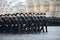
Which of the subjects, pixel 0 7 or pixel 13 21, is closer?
pixel 13 21

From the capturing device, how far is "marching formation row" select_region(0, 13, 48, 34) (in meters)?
12.1

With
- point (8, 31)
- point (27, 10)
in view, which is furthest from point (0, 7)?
point (8, 31)

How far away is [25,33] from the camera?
12.4 m

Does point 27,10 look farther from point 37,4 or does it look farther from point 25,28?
point 25,28

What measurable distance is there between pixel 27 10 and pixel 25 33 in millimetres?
3338

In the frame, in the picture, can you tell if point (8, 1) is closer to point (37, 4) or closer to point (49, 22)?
point (37, 4)

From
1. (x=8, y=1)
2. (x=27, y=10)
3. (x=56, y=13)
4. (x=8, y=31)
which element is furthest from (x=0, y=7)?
(x=56, y=13)

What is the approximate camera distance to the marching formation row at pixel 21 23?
12109mm

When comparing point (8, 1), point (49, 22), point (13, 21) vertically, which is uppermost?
point (8, 1)

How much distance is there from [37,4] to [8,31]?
13.0 feet

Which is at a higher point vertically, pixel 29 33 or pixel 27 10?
pixel 27 10

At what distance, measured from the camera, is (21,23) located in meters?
12.1

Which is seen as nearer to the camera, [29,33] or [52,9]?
[29,33]

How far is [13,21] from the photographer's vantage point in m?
12.1
